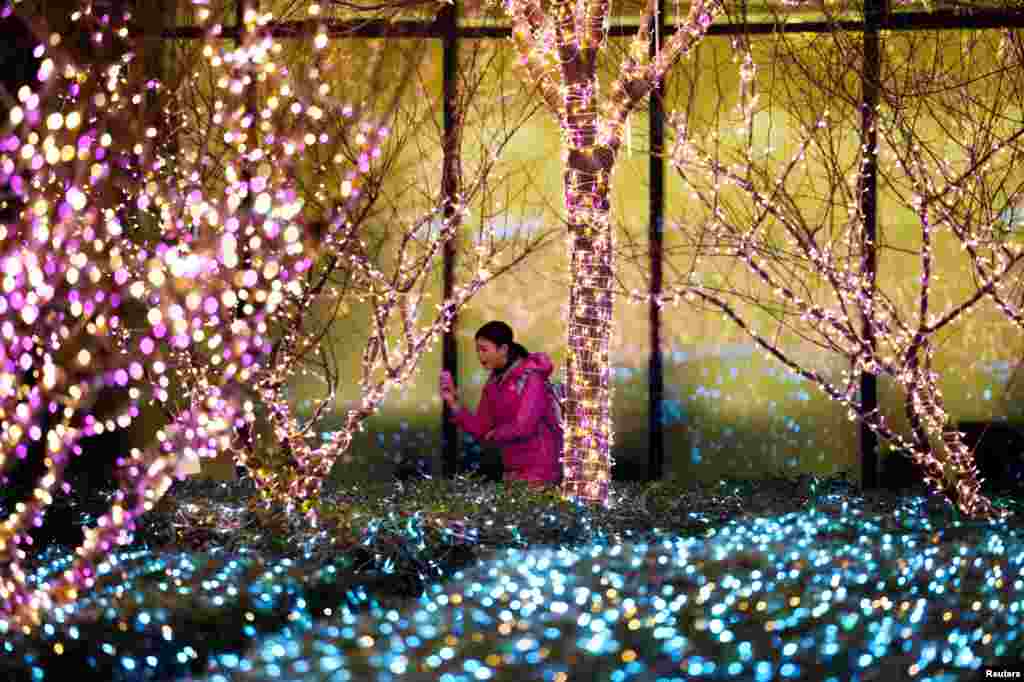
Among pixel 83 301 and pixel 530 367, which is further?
pixel 530 367

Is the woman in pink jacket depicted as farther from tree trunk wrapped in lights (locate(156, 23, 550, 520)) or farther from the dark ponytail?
tree trunk wrapped in lights (locate(156, 23, 550, 520))

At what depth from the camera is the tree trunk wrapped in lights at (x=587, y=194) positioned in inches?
242

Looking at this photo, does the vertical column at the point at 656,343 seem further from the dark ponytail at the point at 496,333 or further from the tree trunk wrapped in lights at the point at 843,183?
the dark ponytail at the point at 496,333

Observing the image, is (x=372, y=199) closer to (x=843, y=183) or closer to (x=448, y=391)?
(x=448, y=391)

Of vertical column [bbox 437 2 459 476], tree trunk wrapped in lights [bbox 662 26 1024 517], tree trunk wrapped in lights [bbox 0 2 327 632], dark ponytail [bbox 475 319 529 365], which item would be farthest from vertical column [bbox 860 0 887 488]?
tree trunk wrapped in lights [bbox 0 2 327 632]

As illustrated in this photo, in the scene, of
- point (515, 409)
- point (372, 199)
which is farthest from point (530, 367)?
point (372, 199)

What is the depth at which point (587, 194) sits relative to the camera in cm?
620

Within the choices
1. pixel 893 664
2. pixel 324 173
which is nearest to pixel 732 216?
pixel 324 173

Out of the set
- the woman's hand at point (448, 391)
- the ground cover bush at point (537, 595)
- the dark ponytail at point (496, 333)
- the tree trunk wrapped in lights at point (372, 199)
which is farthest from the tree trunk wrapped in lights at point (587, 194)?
the tree trunk wrapped in lights at point (372, 199)

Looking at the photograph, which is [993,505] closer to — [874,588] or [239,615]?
[874,588]

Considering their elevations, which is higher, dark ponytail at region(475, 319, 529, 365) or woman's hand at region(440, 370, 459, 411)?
dark ponytail at region(475, 319, 529, 365)

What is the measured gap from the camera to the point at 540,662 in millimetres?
3252

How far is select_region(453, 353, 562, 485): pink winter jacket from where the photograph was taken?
6695 mm

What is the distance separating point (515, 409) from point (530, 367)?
221 mm
